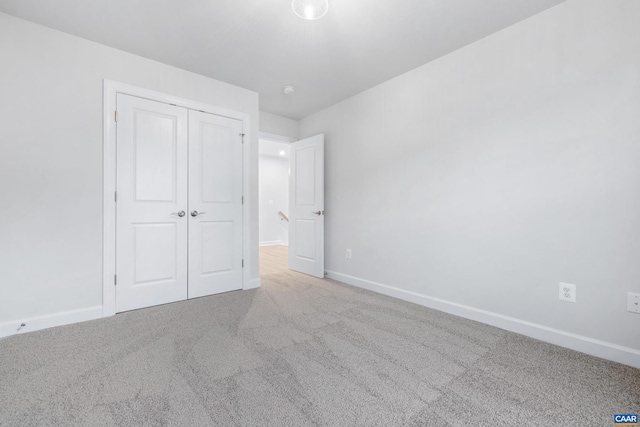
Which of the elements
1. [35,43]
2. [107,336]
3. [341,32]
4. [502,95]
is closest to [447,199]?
[502,95]

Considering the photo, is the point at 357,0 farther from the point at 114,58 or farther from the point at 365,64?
the point at 114,58

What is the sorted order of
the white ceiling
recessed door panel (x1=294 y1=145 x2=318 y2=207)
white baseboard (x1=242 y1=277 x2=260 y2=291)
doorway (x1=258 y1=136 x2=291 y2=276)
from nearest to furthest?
the white ceiling → white baseboard (x1=242 y1=277 x2=260 y2=291) → recessed door panel (x1=294 y1=145 x2=318 y2=207) → doorway (x1=258 y1=136 x2=291 y2=276)

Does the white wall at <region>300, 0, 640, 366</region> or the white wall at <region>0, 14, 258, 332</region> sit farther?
the white wall at <region>0, 14, 258, 332</region>

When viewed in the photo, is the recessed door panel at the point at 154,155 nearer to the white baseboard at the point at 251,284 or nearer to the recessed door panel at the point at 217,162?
the recessed door panel at the point at 217,162

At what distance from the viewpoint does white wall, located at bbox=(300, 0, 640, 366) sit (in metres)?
1.77

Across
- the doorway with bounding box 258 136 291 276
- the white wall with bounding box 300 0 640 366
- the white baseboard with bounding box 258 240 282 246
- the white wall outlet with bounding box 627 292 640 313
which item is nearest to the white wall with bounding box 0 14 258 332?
the white wall with bounding box 300 0 640 366

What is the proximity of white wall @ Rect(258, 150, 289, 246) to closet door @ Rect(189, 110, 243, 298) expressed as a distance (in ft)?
14.0

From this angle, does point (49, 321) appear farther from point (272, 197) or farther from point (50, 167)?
point (272, 197)

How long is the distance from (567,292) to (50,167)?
409cm

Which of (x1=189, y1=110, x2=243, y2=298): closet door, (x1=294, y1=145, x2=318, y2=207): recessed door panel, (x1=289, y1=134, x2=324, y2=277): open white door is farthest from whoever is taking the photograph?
(x1=294, y1=145, x2=318, y2=207): recessed door panel

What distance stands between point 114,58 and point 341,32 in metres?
2.11

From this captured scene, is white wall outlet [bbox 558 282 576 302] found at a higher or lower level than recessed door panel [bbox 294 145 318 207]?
lower

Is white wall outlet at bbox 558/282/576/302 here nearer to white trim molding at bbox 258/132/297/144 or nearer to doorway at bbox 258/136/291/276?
white trim molding at bbox 258/132/297/144

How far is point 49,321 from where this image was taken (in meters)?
2.23
